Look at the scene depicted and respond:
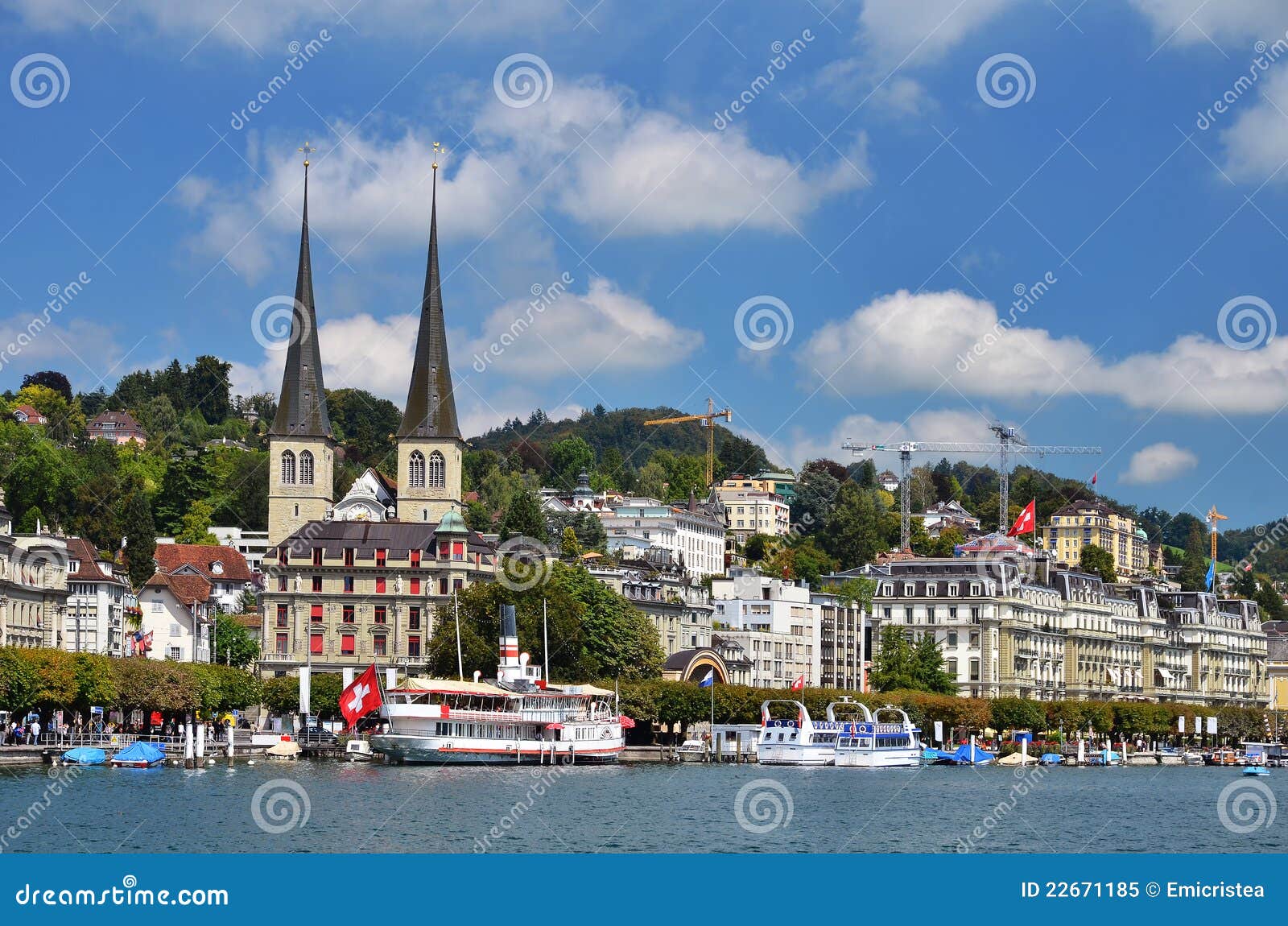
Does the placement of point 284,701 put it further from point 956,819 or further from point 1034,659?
point 1034,659

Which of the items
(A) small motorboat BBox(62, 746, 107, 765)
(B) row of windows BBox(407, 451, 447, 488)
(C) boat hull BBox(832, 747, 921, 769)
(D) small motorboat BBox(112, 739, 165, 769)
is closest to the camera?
(A) small motorboat BBox(62, 746, 107, 765)

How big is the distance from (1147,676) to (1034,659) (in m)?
23.7

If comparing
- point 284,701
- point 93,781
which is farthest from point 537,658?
point 93,781

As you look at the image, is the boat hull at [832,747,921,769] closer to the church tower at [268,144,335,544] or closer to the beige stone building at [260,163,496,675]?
the beige stone building at [260,163,496,675]

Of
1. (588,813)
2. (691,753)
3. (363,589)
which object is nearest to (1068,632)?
(691,753)

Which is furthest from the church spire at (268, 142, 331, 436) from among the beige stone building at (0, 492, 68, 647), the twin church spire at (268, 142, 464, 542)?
the beige stone building at (0, 492, 68, 647)

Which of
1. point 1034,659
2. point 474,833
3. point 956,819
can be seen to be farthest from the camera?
point 1034,659

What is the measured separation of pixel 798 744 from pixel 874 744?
212 inches

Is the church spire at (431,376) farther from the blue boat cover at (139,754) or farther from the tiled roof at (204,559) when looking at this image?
the blue boat cover at (139,754)

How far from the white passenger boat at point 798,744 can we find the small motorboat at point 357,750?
72.8 ft

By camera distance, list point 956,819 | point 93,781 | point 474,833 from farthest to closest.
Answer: point 93,781
point 956,819
point 474,833

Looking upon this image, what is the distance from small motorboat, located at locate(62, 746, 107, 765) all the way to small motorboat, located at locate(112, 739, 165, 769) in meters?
0.62

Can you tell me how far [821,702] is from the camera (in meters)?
116

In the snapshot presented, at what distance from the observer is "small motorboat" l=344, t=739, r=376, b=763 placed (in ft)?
293
